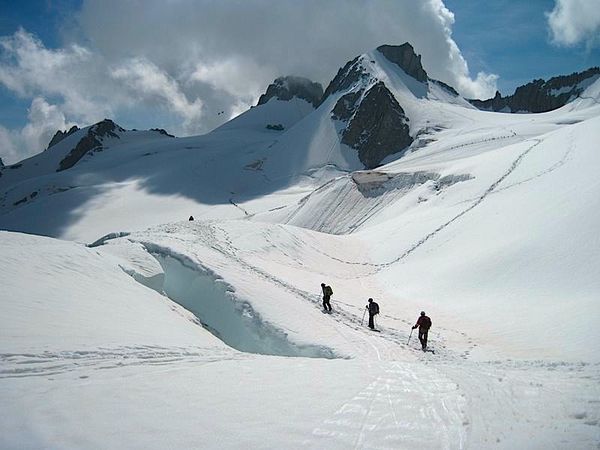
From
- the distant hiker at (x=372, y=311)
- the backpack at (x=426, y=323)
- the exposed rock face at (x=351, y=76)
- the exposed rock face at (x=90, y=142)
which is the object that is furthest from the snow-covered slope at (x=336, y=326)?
the exposed rock face at (x=90, y=142)

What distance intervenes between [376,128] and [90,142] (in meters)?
104

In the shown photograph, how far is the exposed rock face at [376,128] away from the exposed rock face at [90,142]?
93.6 meters

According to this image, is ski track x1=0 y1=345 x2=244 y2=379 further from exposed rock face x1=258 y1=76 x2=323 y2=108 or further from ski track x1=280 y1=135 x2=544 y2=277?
exposed rock face x1=258 y1=76 x2=323 y2=108

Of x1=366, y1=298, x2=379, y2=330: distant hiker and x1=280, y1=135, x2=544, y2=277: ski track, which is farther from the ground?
x1=280, y1=135, x2=544, y2=277: ski track

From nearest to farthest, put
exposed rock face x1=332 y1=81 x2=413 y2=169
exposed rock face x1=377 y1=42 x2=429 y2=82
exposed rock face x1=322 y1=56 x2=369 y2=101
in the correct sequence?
1. exposed rock face x1=332 y1=81 x2=413 y2=169
2. exposed rock face x1=322 y1=56 x2=369 y2=101
3. exposed rock face x1=377 y1=42 x2=429 y2=82

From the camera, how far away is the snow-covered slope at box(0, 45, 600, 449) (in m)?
5.72

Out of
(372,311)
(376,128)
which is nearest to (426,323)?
(372,311)

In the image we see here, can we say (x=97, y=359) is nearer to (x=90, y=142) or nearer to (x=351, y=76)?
(x=351, y=76)

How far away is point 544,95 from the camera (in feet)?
488

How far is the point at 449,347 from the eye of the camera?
1305 cm

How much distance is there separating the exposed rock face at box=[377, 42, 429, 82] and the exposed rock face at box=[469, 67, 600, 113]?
49046mm

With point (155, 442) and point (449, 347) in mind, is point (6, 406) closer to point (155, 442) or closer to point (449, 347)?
point (155, 442)

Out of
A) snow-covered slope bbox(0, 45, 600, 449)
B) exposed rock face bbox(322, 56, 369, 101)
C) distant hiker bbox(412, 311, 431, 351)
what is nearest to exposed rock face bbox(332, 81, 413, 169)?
exposed rock face bbox(322, 56, 369, 101)

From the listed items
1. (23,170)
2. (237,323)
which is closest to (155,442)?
(237,323)
